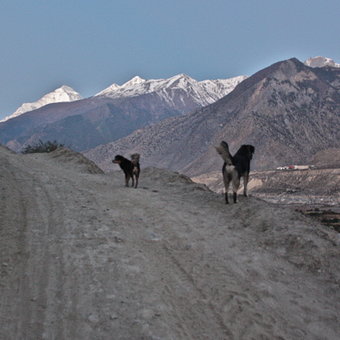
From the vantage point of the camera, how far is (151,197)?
12.7 meters

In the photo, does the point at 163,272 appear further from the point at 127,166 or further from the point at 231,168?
the point at 127,166

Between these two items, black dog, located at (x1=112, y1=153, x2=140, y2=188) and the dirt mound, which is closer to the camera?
black dog, located at (x1=112, y1=153, x2=140, y2=188)

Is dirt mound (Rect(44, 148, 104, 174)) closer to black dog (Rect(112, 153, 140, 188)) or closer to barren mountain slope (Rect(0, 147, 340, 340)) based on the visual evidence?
black dog (Rect(112, 153, 140, 188))

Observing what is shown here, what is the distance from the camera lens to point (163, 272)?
6.88m

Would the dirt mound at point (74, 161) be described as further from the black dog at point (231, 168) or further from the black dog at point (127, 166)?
the black dog at point (231, 168)

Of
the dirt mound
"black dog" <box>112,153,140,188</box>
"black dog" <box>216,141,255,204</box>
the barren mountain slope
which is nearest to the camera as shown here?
the barren mountain slope

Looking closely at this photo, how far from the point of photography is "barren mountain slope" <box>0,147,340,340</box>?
5414mm

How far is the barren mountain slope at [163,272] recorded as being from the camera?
5.41 m

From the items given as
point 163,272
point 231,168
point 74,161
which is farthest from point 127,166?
point 74,161

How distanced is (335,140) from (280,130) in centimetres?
2473

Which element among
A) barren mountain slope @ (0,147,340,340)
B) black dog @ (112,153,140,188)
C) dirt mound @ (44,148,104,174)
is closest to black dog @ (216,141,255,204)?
barren mountain slope @ (0,147,340,340)

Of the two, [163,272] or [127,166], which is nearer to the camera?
[163,272]

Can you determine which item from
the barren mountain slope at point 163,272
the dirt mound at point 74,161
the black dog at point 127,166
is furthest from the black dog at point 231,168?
the dirt mound at point 74,161

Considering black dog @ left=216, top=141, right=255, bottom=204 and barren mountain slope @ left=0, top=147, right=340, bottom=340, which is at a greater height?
black dog @ left=216, top=141, right=255, bottom=204
